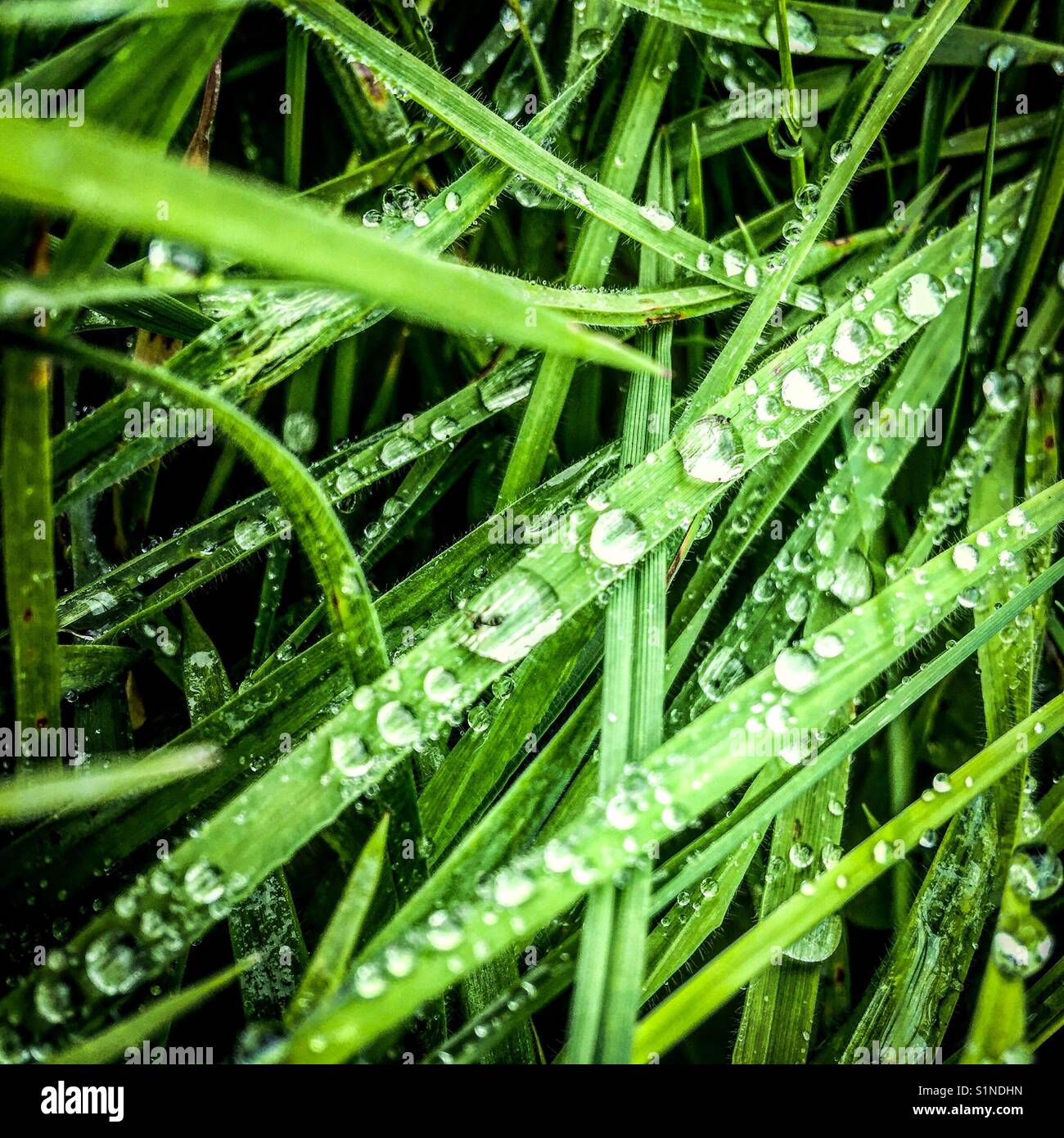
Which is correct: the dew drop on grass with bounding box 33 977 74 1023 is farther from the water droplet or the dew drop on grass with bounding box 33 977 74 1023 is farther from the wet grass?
the water droplet

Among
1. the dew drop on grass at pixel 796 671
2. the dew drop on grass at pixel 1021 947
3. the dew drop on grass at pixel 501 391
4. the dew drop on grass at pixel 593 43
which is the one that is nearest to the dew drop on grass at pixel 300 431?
the dew drop on grass at pixel 501 391

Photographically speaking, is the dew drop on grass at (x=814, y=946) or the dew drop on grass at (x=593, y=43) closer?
the dew drop on grass at (x=814, y=946)

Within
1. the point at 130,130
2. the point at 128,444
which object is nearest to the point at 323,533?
the point at 128,444

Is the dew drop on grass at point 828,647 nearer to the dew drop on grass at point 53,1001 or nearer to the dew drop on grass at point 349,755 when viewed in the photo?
the dew drop on grass at point 349,755

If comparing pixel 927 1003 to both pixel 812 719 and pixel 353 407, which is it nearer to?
pixel 812 719

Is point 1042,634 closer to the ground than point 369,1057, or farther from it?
farther from it
